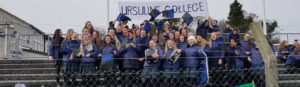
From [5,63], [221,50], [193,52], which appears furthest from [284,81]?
[5,63]

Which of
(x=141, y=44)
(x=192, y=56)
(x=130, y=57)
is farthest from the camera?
(x=141, y=44)

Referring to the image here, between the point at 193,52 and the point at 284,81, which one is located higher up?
the point at 193,52

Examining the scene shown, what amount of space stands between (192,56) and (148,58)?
87cm

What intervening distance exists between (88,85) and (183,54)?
76.2 inches

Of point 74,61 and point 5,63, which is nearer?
point 74,61

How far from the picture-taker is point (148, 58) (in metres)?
6.86

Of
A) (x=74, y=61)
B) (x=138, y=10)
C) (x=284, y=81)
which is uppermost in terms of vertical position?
(x=138, y=10)

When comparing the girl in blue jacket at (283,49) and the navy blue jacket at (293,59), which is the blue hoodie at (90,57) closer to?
the navy blue jacket at (293,59)

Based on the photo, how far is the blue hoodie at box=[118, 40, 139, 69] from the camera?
7.23 metres

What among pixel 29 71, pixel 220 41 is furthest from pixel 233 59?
pixel 29 71

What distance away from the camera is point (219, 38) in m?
7.93

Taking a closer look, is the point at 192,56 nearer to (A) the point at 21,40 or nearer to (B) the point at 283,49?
(B) the point at 283,49

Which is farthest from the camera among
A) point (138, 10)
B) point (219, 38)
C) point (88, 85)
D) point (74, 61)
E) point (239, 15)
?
point (239, 15)

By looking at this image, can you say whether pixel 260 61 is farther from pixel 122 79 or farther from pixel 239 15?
pixel 239 15
